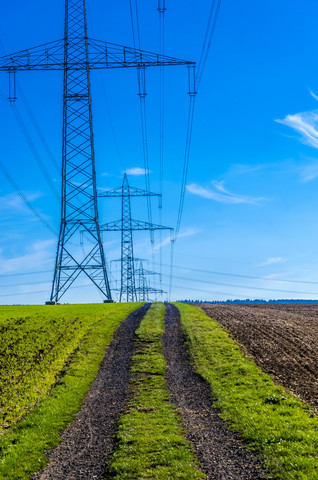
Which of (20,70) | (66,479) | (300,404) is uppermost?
(20,70)

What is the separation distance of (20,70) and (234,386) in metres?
45.6

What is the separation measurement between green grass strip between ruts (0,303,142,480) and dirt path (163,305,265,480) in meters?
4.96

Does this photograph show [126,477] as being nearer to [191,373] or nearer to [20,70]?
[191,373]

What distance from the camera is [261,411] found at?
57.8ft

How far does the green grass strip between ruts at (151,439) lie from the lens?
12.5 metres

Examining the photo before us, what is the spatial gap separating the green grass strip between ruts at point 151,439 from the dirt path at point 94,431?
0.54 m

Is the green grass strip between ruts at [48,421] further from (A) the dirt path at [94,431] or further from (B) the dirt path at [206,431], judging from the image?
(B) the dirt path at [206,431]

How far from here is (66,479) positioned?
1283 centimetres

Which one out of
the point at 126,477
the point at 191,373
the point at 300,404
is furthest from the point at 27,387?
the point at 300,404

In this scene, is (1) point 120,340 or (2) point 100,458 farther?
(1) point 120,340

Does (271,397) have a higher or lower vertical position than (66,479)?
higher

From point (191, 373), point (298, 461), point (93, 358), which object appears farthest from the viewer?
point (93, 358)

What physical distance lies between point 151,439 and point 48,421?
5.44m

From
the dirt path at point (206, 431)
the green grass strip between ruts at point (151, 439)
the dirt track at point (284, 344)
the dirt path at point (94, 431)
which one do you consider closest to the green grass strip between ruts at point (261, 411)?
the dirt path at point (206, 431)
